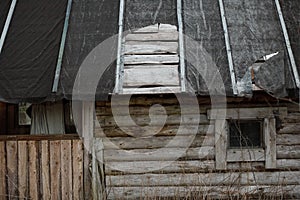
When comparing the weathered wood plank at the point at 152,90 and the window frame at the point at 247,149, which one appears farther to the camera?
the window frame at the point at 247,149

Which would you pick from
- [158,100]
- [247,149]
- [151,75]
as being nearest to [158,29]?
[151,75]

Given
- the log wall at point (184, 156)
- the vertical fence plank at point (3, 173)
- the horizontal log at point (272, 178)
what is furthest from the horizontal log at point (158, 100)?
the vertical fence plank at point (3, 173)

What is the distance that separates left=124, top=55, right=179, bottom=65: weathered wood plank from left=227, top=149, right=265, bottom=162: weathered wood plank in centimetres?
165

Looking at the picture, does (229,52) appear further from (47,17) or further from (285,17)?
(47,17)

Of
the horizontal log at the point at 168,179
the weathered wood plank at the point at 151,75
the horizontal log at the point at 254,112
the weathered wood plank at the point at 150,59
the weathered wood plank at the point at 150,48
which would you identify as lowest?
the horizontal log at the point at 168,179

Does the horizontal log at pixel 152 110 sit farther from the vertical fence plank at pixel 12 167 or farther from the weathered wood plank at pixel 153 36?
the vertical fence plank at pixel 12 167

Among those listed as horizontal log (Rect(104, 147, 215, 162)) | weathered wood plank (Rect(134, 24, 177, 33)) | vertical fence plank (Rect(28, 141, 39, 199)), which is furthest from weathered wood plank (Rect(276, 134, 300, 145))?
vertical fence plank (Rect(28, 141, 39, 199))

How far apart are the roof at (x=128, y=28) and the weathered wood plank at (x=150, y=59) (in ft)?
0.82

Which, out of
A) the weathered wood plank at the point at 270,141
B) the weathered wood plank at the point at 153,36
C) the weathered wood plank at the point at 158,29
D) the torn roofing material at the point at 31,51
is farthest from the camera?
the weathered wood plank at the point at 158,29

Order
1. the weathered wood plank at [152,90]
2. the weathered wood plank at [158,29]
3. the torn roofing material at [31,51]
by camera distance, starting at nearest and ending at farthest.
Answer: the weathered wood plank at [152,90] < the torn roofing material at [31,51] < the weathered wood plank at [158,29]

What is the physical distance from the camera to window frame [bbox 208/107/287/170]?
7219 millimetres

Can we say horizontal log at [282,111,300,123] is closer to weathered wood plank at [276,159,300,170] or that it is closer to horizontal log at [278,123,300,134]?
Result: horizontal log at [278,123,300,134]

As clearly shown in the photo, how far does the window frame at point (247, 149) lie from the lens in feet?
23.7

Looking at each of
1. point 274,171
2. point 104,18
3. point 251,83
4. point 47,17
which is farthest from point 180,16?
point 274,171
